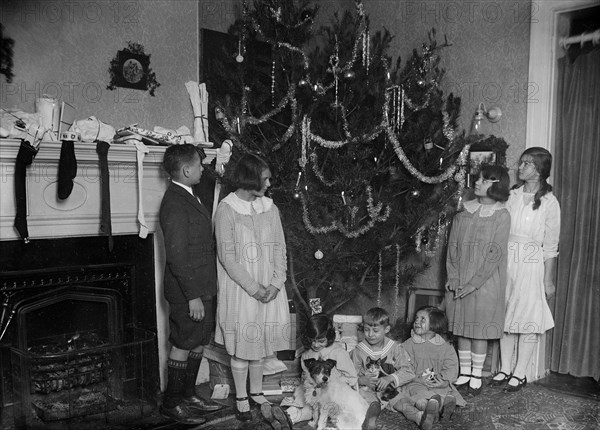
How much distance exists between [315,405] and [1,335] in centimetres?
153

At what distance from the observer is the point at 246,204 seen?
323 centimetres

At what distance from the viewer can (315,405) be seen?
2998 millimetres

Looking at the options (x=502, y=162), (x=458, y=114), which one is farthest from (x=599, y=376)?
(x=458, y=114)

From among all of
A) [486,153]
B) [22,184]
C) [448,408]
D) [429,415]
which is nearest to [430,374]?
[448,408]

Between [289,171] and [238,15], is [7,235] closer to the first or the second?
[289,171]

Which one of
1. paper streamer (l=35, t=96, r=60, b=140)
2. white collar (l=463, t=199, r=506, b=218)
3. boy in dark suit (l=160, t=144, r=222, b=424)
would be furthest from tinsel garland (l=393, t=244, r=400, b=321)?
paper streamer (l=35, t=96, r=60, b=140)

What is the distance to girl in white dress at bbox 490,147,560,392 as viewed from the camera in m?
3.69

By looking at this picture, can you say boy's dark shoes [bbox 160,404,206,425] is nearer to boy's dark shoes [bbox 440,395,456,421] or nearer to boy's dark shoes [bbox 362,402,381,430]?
boy's dark shoes [bbox 362,402,381,430]

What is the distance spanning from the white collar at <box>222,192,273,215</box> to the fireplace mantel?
0.43 metres

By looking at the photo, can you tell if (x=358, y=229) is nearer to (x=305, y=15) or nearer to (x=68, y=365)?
(x=305, y=15)

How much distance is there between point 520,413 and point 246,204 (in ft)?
5.93

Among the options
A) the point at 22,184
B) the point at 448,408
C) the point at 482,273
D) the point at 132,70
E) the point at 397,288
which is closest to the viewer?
the point at 22,184

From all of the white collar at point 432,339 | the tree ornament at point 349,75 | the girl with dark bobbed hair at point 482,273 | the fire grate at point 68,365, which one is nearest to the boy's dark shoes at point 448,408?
the white collar at point 432,339

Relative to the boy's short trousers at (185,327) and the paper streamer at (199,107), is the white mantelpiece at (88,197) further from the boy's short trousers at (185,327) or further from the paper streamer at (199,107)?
the boy's short trousers at (185,327)
